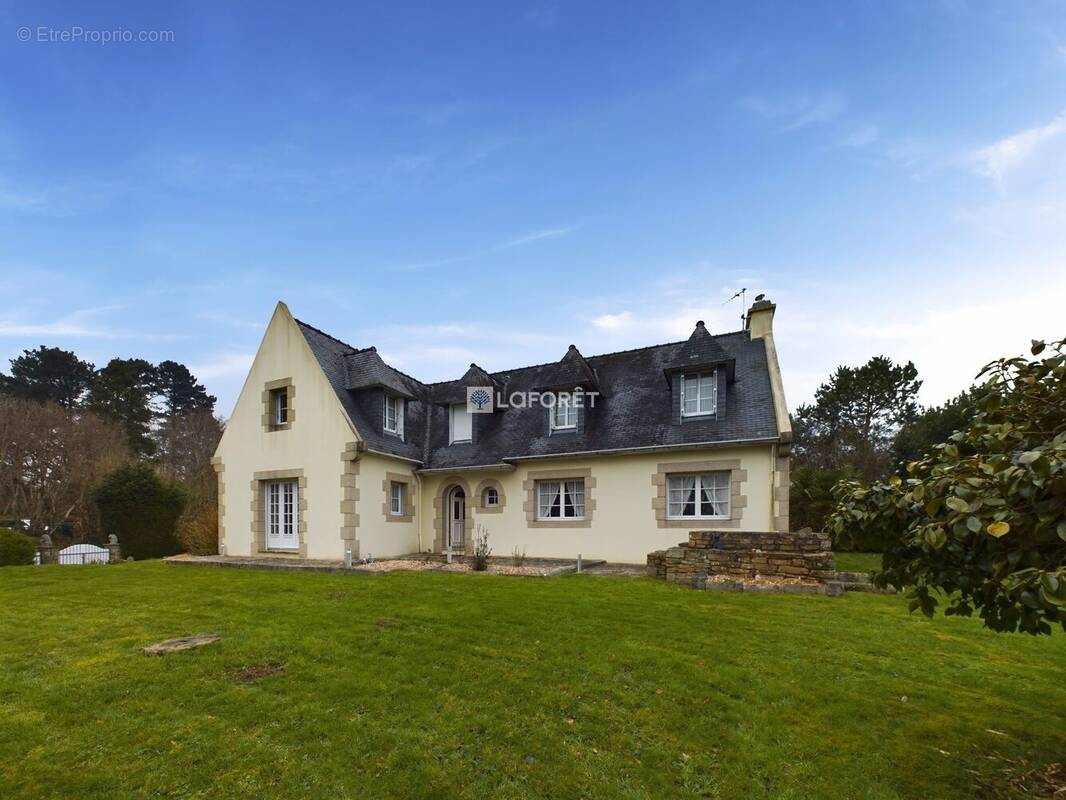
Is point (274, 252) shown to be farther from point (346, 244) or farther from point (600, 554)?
point (600, 554)

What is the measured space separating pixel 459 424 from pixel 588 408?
4662 millimetres

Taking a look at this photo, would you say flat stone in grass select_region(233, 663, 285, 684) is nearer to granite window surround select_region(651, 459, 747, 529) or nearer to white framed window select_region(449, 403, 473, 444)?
granite window surround select_region(651, 459, 747, 529)

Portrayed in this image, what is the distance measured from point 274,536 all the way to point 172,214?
31.6ft

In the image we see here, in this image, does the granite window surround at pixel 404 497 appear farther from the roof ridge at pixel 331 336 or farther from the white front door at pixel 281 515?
the roof ridge at pixel 331 336

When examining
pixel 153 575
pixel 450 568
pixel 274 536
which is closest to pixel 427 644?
pixel 450 568

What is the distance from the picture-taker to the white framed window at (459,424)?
56.9 ft

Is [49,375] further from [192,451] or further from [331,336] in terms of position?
[331,336]

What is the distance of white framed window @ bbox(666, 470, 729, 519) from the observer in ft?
43.3

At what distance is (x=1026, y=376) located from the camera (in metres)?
3.01

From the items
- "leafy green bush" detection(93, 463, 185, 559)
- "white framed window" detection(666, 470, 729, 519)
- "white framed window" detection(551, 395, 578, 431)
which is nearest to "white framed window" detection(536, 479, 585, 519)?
"white framed window" detection(551, 395, 578, 431)

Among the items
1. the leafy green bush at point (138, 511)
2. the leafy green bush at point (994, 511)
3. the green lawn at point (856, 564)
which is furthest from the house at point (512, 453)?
the leafy green bush at point (994, 511)

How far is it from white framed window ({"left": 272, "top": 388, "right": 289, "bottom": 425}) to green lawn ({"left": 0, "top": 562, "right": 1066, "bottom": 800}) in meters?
8.82

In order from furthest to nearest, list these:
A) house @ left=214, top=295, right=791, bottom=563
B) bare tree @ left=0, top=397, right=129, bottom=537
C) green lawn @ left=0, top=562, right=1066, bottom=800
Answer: bare tree @ left=0, top=397, right=129, bottom=537 < house @ left=214, top=295, right=791, bottom=563 < green lawn @ left=0, top=562, right=1066, bottom=800

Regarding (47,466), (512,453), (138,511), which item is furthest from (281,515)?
(47,466)
